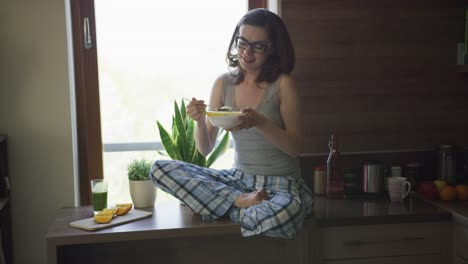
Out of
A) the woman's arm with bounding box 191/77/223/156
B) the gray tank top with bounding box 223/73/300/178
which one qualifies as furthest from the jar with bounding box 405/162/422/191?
the woman's arm with bounding box 191/77/223/156

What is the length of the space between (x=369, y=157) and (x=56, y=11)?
4.91ft

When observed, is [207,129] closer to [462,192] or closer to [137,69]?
[137,69]

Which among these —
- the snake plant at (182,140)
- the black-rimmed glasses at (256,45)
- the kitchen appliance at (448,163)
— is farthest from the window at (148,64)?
the kitchen appliance at (448,163)

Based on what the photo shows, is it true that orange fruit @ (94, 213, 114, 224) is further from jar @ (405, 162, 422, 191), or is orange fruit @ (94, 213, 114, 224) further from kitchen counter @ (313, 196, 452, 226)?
jar @ (405, 162, 422, 191)

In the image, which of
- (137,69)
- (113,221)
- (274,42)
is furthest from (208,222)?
(137,69)

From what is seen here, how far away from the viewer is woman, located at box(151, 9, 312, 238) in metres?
1.96

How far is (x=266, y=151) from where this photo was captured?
→ 2.12 meters

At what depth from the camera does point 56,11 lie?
225 centimetres

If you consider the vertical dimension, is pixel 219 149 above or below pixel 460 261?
above

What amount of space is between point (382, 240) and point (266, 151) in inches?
21.9

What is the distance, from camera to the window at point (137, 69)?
247 cm

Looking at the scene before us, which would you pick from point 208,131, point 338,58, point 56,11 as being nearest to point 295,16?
point 338,58

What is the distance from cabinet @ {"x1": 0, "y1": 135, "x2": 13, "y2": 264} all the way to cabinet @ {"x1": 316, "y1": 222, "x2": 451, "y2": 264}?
1.26m

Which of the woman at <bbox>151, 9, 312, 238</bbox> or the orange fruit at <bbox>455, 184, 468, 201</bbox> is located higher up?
the woman at <bbox>151, 9, 312, 238</bbox>
